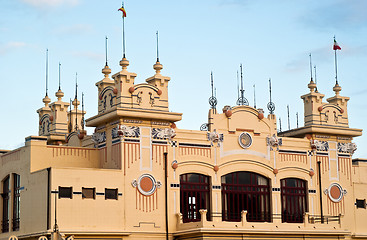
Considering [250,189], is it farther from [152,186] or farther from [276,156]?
[152,186]

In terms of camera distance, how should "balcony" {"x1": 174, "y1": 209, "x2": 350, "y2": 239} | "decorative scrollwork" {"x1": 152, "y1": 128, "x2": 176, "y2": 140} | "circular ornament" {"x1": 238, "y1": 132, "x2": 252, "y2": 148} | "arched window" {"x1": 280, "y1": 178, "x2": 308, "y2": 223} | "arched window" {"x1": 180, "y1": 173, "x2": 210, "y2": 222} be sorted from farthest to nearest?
"arched window" {"x1": 280, "y1": 178, "x2": 308, "y2": 223}, "circular ornament" {"x1": 238, "y1": 132, "x2": 252, "y2": 148}, "arched window" {"x1": 180, "y1": 173, "x2": 210, "y2": 222}, "decorative scrollwork" {"x1": 152, "y1": 128, "x2": 176, "y2": 140}, "balcony" {"x1": 174, "y1": 209, "x2": 350, "y2": 239}

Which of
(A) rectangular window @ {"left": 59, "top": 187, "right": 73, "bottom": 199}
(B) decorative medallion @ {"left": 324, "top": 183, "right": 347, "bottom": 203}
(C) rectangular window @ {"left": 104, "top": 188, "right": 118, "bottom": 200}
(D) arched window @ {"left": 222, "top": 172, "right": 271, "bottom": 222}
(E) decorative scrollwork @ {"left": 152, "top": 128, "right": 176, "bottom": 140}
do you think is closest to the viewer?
(A) rectangular window @ {"left": 59, "top": 187, "right": 73, "bottom": 199}

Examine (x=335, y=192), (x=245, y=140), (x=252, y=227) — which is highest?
(x=245, y=140)

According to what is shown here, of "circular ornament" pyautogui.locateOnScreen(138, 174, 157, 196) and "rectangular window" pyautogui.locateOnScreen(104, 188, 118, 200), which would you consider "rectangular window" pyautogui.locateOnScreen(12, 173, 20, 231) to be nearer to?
"rectangular window" pyautogui.locateOnScreen(104, 188, 118, 200)

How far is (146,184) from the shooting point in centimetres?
4959

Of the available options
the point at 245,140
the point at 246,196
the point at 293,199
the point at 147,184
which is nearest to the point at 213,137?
the point at 245,140

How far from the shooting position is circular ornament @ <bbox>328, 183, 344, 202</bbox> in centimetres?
5622

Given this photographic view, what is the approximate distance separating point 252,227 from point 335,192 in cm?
1063

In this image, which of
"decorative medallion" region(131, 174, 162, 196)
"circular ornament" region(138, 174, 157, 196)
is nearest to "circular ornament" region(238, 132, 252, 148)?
"decorative medallion" region(131, 174, 162, 196)

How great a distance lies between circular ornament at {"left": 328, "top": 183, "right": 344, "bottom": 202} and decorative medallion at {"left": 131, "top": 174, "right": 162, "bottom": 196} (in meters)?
13.7

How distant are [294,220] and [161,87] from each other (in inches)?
526

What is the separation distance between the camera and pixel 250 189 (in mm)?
53281

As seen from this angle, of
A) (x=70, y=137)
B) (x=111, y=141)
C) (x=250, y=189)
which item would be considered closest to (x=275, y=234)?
(x=250, y=189)

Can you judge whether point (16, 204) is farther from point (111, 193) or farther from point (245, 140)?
point (245, 140)
